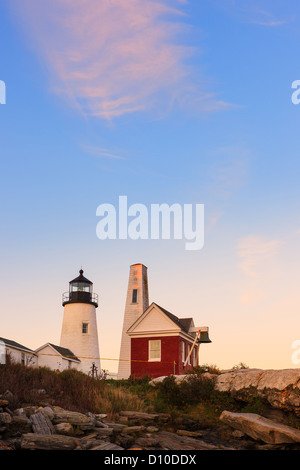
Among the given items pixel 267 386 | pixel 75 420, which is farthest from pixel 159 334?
pixel 75 420

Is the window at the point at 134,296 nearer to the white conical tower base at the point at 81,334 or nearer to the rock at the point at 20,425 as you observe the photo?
the white conical tower base at the point at 81,334

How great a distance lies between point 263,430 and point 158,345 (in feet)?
67.4

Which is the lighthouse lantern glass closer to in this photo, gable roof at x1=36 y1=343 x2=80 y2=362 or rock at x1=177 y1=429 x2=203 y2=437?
gable roof at x1=36 y1=343 x2=80 y2=362

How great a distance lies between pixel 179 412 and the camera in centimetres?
2042

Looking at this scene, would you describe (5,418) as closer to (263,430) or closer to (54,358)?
(263,430)

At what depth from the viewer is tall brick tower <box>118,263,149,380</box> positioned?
142ft

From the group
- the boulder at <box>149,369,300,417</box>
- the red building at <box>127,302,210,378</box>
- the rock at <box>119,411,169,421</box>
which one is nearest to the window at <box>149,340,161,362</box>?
the red building at <box>127,302,210,378</box>

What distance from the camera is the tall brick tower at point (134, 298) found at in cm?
4325

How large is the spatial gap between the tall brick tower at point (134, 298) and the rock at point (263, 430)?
1027 inches

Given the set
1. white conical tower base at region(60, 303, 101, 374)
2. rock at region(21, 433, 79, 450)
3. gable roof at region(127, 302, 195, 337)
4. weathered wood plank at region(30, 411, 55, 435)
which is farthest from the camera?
white conical tower base at region(60, 303, 101, 374)

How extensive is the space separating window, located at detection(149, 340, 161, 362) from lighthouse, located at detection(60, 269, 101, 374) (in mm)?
10122
